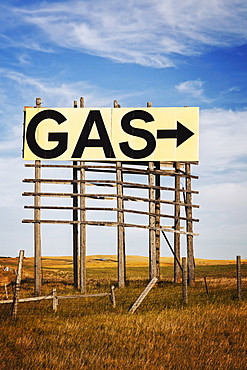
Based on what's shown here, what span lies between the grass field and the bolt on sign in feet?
24.9

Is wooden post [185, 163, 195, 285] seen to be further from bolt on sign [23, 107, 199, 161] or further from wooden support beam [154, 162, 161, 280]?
bolt on sign [23, 107, 199, 161]

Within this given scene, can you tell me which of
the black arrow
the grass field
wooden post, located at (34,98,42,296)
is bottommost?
the grass field

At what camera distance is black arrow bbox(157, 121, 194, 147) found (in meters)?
26.6

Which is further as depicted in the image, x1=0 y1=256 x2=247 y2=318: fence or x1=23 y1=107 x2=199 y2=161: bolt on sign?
x1=23 y1=107 x2=199 y2=161: bolt on sign

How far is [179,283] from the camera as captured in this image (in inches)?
1080

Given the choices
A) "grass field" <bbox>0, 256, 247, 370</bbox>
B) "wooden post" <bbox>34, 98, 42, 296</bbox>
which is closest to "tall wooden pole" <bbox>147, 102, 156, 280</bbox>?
"grass field" <bbox>0, 256, 247, 370</bbox>

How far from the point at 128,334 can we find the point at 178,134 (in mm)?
14290

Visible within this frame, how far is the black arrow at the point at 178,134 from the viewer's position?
1048 inches

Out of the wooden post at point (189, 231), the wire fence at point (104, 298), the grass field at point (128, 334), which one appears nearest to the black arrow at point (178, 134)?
the wooden post at point (189, 231)

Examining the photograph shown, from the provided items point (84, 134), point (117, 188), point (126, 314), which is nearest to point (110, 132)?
point (84, 134)

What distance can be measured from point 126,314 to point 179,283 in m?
9.90

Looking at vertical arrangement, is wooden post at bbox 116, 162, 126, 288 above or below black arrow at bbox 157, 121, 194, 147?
below

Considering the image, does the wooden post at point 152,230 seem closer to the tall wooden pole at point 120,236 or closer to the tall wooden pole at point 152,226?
the tall wooden pole at point 152,226

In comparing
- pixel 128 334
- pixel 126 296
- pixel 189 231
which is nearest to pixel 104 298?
pixel 126 296
